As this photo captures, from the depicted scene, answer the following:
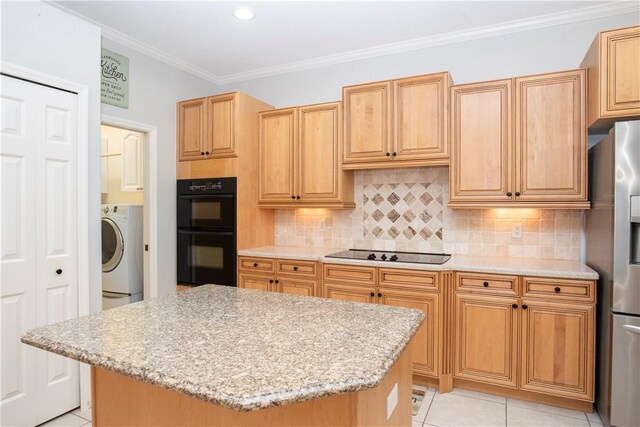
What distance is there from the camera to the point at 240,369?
38.2 inches

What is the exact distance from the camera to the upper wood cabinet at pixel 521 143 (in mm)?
2611

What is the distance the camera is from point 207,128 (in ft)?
12.0

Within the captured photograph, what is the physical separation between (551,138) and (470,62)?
1.02 meters

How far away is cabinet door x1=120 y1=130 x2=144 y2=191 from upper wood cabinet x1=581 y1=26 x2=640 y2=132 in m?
4.15

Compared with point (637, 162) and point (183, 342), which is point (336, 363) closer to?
point (183, 342)

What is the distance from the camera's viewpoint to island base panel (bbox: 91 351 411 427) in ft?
3.43

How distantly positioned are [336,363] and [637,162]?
217 centimetres

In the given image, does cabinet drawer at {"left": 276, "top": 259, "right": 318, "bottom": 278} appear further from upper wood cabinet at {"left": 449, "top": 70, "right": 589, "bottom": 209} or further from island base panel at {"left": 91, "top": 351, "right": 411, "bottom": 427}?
island base panel at {"left": 91, "top": 351, "right": 411, "bottom": 427}

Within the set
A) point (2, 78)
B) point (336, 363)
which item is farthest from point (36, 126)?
point (336, 363)

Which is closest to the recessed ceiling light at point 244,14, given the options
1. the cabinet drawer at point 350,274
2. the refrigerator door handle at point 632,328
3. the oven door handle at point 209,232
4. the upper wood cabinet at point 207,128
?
the upper wood cabinet at point 207,128

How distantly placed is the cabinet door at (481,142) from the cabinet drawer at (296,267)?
1.27 meters

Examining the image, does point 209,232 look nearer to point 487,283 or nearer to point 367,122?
point 367,122

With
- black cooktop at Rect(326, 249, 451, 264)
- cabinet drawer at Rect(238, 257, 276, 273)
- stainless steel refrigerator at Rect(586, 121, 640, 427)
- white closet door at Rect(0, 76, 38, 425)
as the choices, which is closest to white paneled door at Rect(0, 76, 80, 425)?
white closet door at Rect(0, 76, 38, 425)

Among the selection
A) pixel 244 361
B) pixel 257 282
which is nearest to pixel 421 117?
pixel 257 282
